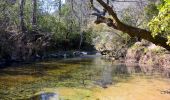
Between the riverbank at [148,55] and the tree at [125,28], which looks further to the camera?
the riverbank at [148,55]

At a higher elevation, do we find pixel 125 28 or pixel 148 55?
pixel 125 28

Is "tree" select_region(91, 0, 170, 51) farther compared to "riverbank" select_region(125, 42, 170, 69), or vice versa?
"riverbank" select_region(125, 42, 170, 69)

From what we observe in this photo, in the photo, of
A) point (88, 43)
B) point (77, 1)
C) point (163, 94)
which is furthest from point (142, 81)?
point (77, 1)

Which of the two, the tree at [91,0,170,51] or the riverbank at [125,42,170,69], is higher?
the tree at [91,0,170,51]

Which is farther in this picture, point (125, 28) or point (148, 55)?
point (148, 55)

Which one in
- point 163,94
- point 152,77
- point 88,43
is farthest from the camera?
point 88,43

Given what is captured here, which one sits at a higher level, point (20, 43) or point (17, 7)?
point (17, 7)

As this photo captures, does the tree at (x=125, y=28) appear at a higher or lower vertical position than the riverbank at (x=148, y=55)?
higher

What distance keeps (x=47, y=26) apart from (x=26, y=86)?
32874 mm

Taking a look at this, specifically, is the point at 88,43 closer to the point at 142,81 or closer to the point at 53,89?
the point at 142,81

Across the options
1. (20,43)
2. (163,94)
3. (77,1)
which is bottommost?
(163,94)

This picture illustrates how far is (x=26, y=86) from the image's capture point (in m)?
20.4

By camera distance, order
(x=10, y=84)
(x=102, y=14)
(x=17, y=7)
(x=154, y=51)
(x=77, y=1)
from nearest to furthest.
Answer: (x=102, y=14) < (x=10, y=84) < (x=154, y=51) < (x=17, y=7) < (x=77, y=1)

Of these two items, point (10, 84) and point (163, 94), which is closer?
point (163, 94)
